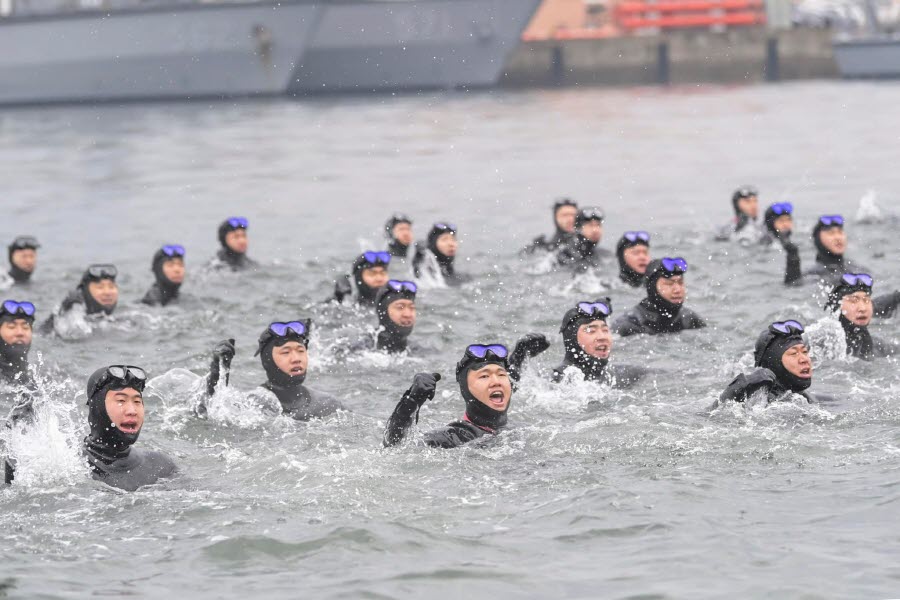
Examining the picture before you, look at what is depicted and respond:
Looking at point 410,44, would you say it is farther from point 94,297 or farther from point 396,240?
point 94,297

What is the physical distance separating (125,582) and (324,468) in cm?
254

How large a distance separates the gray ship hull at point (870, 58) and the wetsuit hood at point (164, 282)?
50.3 meters

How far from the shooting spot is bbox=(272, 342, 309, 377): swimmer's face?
13.8 meters

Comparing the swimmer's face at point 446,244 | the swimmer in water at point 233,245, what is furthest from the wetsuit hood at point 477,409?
the swimmer in water at point 233,245

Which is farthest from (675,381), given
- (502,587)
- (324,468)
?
(502,587)

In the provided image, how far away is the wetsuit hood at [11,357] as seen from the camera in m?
15.4

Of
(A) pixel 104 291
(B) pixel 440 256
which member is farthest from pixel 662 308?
(A) pixel 104 291

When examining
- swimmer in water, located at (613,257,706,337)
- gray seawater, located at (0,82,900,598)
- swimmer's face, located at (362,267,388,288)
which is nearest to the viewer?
gray seawater, located at (0,82,900,598)

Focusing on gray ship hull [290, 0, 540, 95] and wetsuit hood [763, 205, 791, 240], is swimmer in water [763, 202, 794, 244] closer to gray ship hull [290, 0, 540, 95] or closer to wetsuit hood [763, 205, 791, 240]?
wetsuit hood [763, 205, 791, 240]

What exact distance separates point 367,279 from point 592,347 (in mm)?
4574

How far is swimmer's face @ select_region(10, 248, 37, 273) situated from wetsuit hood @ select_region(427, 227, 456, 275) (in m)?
5.56

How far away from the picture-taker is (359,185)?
120ft

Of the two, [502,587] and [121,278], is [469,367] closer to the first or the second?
[502,587]

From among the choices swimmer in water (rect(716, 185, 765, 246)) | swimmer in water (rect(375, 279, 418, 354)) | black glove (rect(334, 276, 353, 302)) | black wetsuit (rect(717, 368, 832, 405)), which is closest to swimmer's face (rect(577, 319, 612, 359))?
black wetsuit (rect(717, 368, 832, 405))
